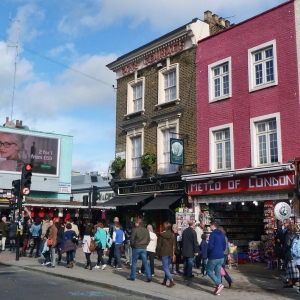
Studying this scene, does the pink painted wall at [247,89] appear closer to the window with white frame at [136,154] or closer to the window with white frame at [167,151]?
the window with white frame at [167,151]

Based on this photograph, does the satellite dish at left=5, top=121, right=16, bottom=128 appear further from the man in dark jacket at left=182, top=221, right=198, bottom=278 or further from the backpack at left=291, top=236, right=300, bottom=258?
the backpack at left=291, top=236, right=300, bottom=258

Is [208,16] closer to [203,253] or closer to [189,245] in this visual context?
[203,253]

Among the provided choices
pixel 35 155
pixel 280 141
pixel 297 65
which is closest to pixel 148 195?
pixel 280 141

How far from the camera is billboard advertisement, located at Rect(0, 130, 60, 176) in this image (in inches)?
1414

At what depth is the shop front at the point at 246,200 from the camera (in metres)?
15.2

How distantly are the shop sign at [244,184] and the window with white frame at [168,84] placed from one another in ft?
14.5

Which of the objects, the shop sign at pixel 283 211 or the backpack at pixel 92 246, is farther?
the backpack at pixel 92 246

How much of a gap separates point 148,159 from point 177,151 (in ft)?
7.53

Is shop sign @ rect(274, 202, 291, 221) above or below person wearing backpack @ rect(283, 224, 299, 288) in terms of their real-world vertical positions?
above

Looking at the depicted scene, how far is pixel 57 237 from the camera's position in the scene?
1577 cm

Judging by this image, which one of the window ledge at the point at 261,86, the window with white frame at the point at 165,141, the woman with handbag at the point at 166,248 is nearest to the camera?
the woman with handbag at the point at 166,248

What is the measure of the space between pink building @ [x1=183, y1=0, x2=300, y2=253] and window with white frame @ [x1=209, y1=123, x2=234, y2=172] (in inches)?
1.6

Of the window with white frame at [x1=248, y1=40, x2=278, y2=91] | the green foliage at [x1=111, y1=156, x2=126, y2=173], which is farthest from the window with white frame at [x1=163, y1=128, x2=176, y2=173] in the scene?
the window with white frame at [x1=248, y1=40, x2=278, y2=91]

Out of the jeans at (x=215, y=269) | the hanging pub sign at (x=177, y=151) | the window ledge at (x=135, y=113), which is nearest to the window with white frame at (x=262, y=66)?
the hanging pub sign at (x=177, y=151)
